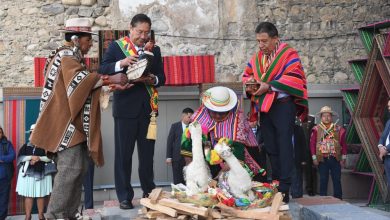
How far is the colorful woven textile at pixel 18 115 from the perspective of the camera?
9.60 m

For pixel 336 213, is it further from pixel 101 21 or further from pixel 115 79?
pixel 101 21

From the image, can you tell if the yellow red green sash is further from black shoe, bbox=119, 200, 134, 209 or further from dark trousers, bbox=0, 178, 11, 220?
dark trousers, bbox=0, 178, 11, 220

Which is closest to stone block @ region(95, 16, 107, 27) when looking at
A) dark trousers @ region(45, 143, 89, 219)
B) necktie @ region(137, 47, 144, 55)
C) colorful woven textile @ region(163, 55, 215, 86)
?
colorful woven textile @ region(163, 55, 215, 86)

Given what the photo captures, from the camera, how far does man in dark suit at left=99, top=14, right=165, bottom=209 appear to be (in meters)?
5.59

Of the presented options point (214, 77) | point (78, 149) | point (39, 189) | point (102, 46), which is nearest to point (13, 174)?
point (39, 189)

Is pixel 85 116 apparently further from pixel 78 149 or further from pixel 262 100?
pixel 262 100

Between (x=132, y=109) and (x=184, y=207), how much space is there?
1.37 m

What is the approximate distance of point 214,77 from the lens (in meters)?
10.4

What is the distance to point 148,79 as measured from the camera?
5547mm

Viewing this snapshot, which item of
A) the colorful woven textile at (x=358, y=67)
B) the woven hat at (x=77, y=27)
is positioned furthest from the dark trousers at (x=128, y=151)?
the colorful woven textile at (x=358, y=67)

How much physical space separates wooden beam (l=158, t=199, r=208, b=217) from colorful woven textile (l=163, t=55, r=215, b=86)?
5474 millimetres

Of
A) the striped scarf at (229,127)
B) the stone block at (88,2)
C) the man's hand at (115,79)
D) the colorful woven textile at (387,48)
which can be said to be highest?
the stone block at (88,2)

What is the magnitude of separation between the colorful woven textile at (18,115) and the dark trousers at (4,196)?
20.7 inches

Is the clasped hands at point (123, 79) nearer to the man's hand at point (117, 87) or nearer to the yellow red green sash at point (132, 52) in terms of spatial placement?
the man's hand at point (117, 87)
